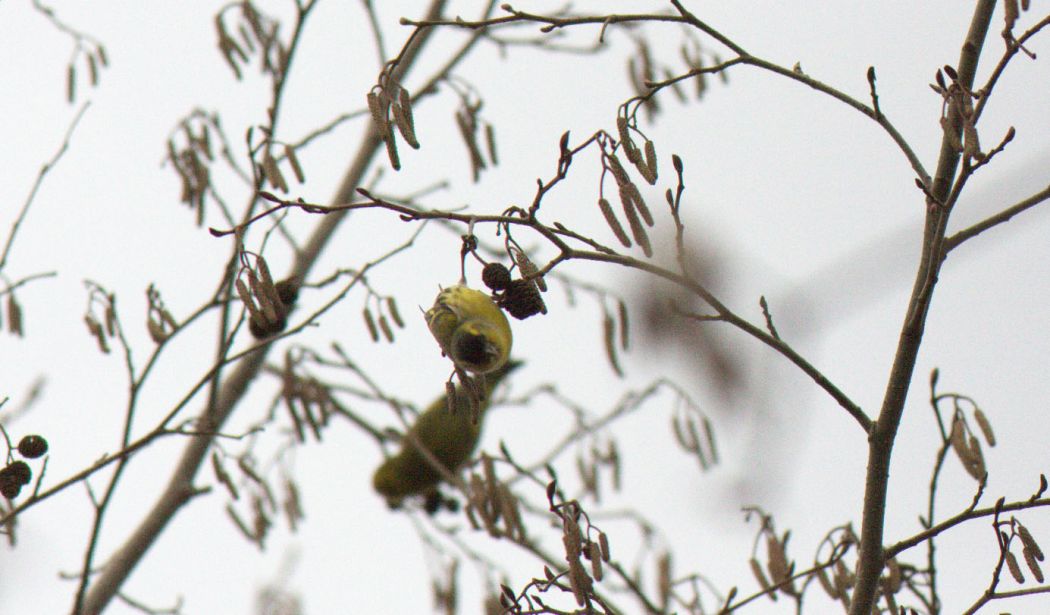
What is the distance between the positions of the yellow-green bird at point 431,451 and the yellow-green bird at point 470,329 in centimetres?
407

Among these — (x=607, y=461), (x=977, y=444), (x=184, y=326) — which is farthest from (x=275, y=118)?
(x=977, y=444)

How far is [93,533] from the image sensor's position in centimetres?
254

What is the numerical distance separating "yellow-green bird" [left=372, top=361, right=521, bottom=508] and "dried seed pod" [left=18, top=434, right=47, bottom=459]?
3818 millimetres

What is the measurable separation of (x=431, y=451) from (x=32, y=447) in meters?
4.03

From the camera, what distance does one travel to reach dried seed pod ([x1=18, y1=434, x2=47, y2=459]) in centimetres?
194

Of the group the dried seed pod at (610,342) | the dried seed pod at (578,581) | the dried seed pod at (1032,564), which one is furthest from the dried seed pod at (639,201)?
the dried seed pod at (610,342)

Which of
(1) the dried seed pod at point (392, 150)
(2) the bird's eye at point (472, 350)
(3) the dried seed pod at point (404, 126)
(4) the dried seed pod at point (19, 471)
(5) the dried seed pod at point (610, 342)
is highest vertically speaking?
(5) the dried seed pod at point (610, 342)

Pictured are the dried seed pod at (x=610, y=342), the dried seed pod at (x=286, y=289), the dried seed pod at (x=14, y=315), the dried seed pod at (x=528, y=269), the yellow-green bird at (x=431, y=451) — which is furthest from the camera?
the yellow-green bird at (x=431, y=451)

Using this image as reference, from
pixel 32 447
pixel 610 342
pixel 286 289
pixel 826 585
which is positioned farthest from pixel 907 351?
pixel 610 342

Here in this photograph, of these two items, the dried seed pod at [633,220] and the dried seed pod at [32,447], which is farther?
the dried seed pod at [32,447]

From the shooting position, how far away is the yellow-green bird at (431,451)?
233 inches

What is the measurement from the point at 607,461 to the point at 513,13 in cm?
223

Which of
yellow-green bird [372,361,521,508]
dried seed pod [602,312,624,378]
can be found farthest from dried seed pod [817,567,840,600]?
yellow-green bird [372,361,521,508]

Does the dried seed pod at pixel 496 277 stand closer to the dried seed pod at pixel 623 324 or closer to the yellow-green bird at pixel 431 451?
the dried seed pod at pixel 623 324
